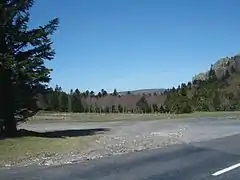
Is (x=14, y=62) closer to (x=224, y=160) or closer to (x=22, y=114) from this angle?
(x=22, y=114)

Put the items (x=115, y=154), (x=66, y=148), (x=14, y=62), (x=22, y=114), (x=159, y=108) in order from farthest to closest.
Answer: (x=159, y=108), (x=22, y=114), (x=14, y=62), (x=66, y=148), (x=115, y=154)

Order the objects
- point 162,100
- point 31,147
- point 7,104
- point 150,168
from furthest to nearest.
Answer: point 162,100, point 7,104, point 31,147, point 150,168

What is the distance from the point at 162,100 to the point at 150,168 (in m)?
61.8

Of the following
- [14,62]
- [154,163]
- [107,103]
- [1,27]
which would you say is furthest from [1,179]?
[107,103]

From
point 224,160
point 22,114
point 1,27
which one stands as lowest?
point 224,160

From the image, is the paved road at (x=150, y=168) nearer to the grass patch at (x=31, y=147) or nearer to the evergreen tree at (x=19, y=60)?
the grass patch at (x=31, y=147)

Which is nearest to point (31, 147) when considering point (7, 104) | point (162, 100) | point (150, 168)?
point (7, 104)

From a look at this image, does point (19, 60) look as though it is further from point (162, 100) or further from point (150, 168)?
point (162, 100)

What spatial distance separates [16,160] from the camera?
14.7 metres

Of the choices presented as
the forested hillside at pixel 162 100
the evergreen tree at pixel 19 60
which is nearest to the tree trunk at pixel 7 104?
the evergreen tree at pixel 19 60

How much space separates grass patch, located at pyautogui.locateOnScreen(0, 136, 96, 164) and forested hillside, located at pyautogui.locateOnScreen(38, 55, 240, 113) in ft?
121

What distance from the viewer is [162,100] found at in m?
74.3

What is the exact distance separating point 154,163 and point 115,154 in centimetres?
245

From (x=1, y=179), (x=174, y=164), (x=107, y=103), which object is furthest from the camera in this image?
(x=107, y=103)
